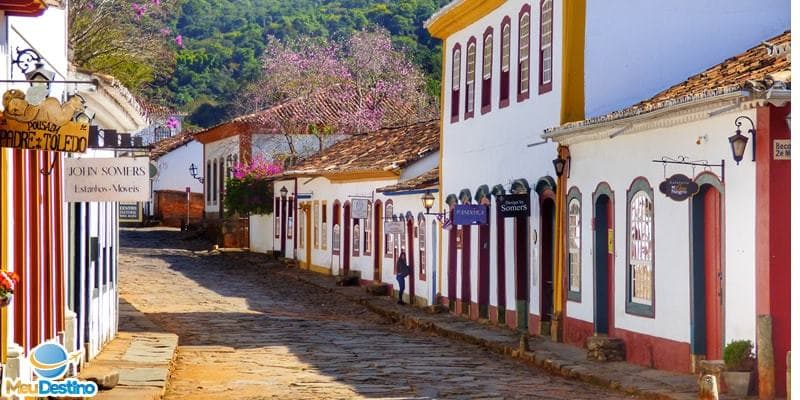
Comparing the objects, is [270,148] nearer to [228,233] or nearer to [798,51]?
[228,233]

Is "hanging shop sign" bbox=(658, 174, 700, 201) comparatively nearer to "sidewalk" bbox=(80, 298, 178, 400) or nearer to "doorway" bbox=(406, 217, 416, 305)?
"sidewalk" bbox=(80, 298, 178, 400)

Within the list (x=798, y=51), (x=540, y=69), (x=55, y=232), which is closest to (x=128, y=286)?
→ (x=540, y=69)

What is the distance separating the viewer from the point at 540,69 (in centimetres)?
2425

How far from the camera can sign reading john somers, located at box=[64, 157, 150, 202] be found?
1397 cm

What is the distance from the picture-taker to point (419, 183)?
109 feet

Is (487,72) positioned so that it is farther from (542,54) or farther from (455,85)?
(542,54)

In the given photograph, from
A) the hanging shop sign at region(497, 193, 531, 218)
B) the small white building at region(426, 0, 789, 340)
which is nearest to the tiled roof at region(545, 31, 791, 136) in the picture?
the small white building at region(426, 0, 789, 340)

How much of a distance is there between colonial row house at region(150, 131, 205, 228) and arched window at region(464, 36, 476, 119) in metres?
39.6

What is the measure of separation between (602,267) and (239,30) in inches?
3334

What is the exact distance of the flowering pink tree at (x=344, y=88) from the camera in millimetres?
57188

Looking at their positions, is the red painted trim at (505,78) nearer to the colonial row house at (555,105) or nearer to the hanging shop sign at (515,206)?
the colonial row house at (555,105)

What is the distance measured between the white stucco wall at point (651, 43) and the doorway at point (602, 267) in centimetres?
220

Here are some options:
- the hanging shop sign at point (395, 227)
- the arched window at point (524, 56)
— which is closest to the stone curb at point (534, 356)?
the hanging shop sign at point (395, 227)

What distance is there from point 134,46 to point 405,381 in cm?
1636
